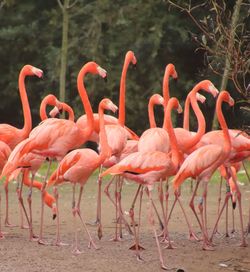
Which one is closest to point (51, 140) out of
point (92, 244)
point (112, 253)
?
point (92, 244)

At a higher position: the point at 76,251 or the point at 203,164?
the point at 203,164

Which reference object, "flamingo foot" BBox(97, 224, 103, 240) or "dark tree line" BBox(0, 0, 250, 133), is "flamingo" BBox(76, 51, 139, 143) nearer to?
"flamingo foot" BBox(97, 224, 103, 240)

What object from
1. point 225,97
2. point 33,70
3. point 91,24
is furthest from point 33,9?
point 225,97

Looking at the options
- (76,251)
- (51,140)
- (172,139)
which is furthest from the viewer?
(51,140)

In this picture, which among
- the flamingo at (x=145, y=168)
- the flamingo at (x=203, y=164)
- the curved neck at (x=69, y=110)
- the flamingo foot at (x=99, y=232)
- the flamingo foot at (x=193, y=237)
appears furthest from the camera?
the curved neck at (x=69, y=110)

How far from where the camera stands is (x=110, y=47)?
18391mm

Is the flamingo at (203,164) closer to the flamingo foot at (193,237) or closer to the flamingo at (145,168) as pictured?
the flamingo at (145,168)

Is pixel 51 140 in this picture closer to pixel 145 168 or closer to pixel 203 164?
pixel 145 168

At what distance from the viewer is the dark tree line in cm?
1803

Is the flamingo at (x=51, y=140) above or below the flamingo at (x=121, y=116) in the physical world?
below

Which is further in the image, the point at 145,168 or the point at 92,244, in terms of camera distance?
the point at 92,244

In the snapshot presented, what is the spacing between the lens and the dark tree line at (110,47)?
18.0 meters

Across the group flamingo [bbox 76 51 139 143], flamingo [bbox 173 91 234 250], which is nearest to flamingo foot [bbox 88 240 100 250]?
flamingo [bbox 173 91 234 250]

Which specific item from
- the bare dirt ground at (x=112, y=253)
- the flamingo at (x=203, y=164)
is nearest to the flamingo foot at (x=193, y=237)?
the bare dirt ground at (x=112, y=253)
